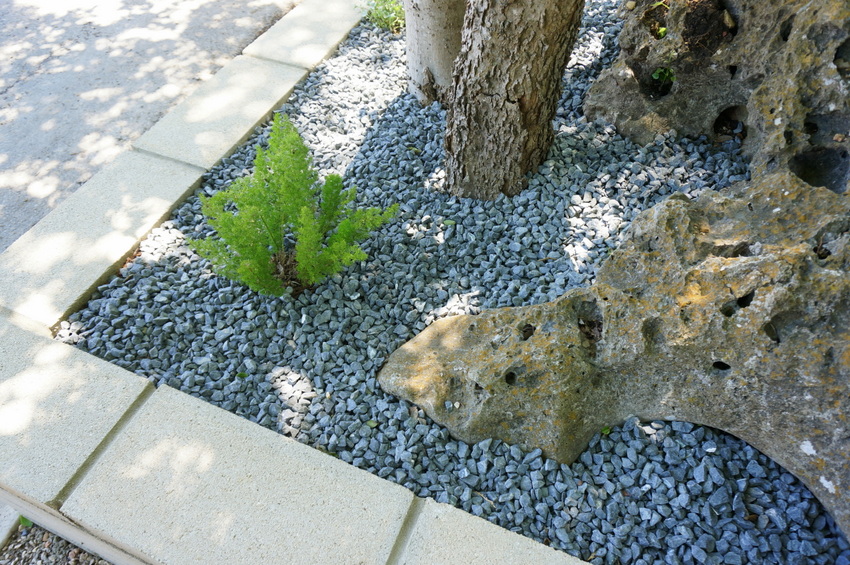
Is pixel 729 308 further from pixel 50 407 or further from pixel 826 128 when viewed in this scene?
pixel 50 407

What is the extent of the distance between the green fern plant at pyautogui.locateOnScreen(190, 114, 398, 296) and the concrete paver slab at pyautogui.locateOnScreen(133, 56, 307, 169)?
1.01m

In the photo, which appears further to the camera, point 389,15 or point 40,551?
point 389,15

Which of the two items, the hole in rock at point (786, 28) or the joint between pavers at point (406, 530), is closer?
the joint between pavers at point (406, 530)

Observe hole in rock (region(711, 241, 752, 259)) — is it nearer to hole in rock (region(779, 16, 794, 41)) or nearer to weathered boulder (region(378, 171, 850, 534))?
weathered boulder (region(378, 171, 850, 534))

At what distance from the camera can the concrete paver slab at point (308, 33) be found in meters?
4.15

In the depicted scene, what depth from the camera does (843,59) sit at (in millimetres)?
2281

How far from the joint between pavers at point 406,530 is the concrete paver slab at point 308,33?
3.02 m

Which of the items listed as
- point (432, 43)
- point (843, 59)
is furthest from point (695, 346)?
point (432, 43)

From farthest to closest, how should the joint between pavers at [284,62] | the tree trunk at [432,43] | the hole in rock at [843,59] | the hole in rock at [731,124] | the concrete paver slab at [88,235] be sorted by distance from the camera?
the joint between pavers at [284,62], the tree trunk at [432,43], the hole in rock at [731,124], the concrete paver slab at [88,235], the hole in rock at [843,59]

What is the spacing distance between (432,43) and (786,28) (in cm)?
172

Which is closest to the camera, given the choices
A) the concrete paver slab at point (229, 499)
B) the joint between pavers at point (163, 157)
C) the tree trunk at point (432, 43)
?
the concrete paver slab at point (229, 499)

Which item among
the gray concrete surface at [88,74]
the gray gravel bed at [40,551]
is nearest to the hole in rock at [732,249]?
the gray gravel bed at [40,551]

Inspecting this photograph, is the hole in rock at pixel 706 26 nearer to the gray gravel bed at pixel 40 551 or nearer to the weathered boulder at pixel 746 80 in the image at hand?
the weathered boulder at pixel 746 80

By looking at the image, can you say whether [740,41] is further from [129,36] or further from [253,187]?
[129,36]
